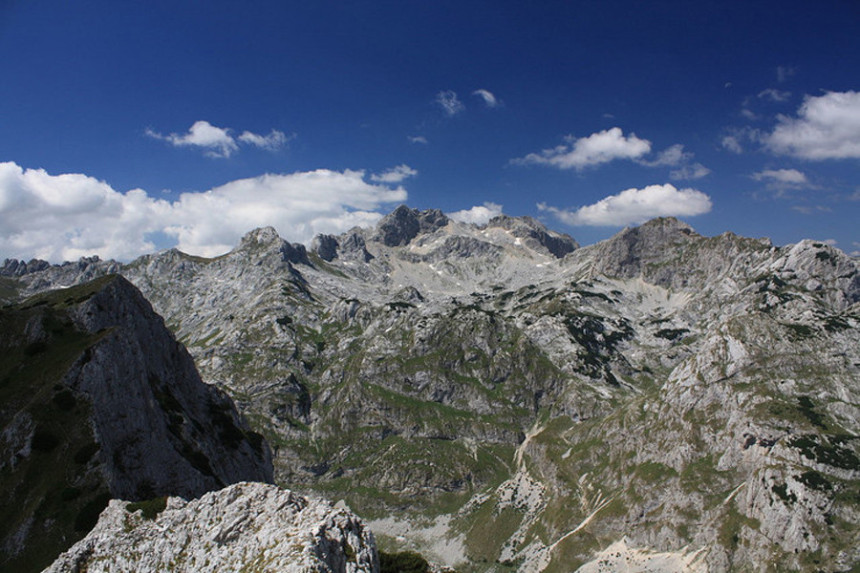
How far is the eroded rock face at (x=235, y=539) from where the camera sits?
34.0m

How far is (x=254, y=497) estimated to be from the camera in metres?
39.5

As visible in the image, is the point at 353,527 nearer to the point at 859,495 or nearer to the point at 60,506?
the point at 60,506

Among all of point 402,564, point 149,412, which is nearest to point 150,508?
point 402,564

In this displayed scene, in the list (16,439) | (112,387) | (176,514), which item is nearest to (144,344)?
(112,387)

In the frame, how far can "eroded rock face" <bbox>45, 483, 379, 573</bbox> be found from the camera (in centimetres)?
3397

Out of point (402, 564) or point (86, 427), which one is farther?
point (402, 564)

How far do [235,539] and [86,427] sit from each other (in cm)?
3812

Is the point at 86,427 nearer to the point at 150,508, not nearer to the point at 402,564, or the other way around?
the point at 150,508

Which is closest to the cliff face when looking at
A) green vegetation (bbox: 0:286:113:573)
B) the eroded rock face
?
green vegetation (bbox: 0:286:113:573)

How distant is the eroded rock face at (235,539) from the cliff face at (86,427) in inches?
512

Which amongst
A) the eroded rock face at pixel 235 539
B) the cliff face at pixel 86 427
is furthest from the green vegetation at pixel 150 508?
the cliff face at pixel 86 427

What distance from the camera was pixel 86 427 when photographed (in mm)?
61875

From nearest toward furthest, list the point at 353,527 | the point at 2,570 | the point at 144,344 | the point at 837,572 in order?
1. the point at 353,527
2. the point at 2,570
3. the point at 144,344
4. the point at 837,572

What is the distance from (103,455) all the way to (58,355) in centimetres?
2627
